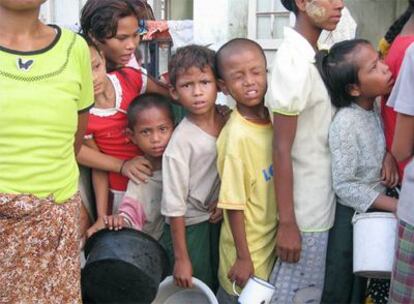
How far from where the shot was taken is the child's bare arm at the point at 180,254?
2.39 meters

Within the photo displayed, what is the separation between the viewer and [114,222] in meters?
2.38

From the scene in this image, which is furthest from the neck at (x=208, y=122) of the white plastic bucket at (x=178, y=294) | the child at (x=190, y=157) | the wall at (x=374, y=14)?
the wall at (x=374, y=14)

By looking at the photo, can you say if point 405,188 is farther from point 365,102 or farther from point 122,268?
point 122,268

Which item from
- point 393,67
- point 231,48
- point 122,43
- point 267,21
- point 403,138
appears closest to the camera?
point 403,138

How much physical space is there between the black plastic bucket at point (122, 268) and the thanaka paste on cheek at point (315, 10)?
1107mm

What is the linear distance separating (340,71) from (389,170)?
44 centimetres

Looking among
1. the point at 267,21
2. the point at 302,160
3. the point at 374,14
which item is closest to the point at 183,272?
the point at 302,160

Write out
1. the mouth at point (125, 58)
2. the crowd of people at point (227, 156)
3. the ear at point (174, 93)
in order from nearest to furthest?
the crowd of people at point (227, 156), the ear at point (174, 93), the mouth at point (125, 58)

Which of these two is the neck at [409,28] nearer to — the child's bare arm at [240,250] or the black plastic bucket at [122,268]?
the child's bare arm at [240,250]

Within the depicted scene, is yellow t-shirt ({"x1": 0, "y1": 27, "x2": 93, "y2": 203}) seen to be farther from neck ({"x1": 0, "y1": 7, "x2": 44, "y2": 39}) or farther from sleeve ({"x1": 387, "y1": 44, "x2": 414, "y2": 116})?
sleeve ({"x1": 387, "y1": 44, "x2": 414, "y2": 116})

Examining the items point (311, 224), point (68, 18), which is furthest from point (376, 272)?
point (68, 18)

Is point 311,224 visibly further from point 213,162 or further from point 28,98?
point 28,98

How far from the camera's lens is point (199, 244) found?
255 cm

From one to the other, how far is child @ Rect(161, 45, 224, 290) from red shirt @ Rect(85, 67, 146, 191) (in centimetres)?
25
